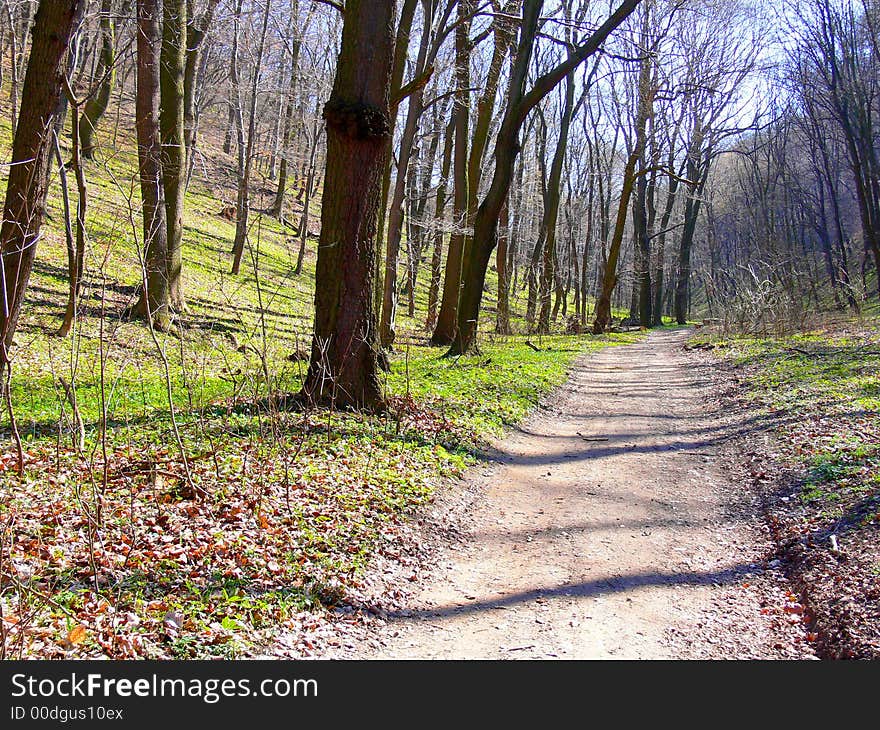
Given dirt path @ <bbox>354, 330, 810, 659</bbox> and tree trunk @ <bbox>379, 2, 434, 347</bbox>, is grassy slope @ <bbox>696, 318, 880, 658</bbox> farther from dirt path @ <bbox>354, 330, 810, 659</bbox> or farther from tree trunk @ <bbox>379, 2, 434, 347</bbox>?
tree trunk @ <bbox>379, 2, 434, 347</bbox>

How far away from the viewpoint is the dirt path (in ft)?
13.3

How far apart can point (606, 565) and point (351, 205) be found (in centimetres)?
491

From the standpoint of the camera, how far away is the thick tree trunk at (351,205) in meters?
7.77

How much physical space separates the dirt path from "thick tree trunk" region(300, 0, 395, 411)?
2.18 metres

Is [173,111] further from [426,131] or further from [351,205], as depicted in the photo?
[426,131]

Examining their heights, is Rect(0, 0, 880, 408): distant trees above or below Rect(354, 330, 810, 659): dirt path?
above

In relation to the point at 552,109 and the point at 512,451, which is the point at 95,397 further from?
the point at 552,109

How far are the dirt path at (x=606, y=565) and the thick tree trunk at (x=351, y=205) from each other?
2.18 m

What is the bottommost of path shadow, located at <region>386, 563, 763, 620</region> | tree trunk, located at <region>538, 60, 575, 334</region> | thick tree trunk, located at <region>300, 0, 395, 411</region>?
path shadow, located at <region>386, 563, 763, 620</region>

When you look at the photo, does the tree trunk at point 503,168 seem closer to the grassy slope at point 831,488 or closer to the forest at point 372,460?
the forest at point 372,460

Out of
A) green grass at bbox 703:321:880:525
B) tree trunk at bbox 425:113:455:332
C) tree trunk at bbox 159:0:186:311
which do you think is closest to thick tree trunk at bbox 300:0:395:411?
green grass at bbox 703:321:880:525

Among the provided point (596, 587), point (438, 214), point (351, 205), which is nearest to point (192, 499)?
point (596, 587)

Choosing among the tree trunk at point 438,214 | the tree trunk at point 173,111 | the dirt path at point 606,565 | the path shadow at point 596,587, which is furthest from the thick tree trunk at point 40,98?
the tree trunk at point 438,214

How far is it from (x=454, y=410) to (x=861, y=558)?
5355 millimetres
